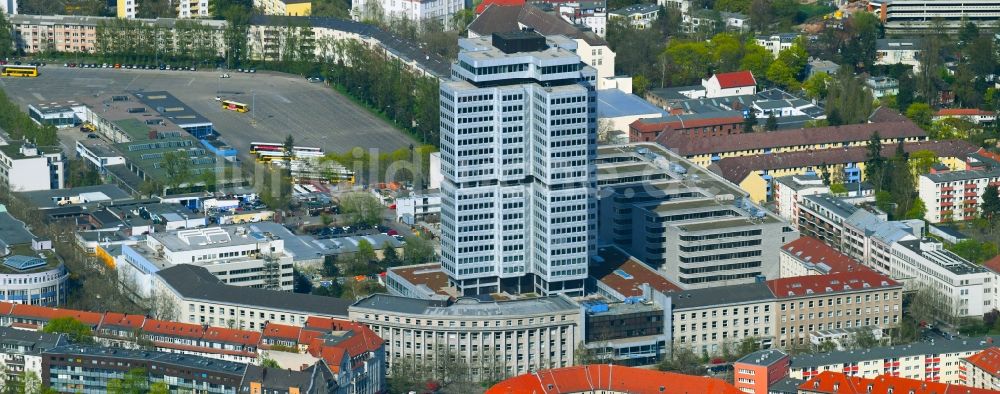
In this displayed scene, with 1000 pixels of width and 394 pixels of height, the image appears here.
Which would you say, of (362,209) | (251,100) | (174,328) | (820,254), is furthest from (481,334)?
(251,100)

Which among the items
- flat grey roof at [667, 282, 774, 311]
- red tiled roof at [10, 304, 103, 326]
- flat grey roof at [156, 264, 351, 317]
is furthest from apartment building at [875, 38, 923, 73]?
red tiled roof at [10, 304, 103, 326]

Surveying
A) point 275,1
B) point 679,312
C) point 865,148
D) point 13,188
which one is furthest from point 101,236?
point 275,1

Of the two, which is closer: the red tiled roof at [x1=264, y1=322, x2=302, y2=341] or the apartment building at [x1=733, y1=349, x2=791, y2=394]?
the apartment building at [x1=733, y1=349, x2=791, y2=394]

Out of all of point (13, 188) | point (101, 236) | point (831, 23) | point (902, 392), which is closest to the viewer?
point (902, 392)

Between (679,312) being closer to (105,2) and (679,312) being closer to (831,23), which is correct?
(831,23)

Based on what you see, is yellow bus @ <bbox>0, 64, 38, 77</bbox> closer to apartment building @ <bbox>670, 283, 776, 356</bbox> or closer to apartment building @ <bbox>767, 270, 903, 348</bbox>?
apartment building @ <bbox>670, 283, 776, 356</bbox>

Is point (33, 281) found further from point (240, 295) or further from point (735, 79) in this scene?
point (735, 79)

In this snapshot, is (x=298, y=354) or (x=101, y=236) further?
(x=101, y=236)

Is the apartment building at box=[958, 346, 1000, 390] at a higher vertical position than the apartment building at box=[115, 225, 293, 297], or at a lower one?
lower
